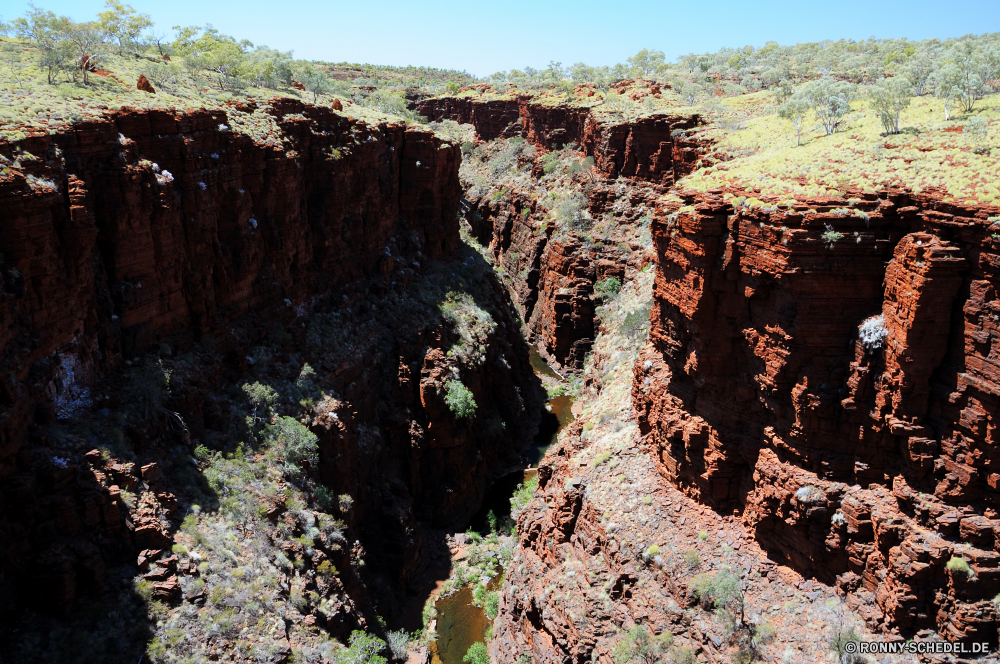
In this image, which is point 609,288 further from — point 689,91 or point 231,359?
point 231,359

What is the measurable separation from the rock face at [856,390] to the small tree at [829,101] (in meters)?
13.5

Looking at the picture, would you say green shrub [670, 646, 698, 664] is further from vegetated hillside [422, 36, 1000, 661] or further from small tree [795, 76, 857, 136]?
small tree [795, 76, 857, 136]

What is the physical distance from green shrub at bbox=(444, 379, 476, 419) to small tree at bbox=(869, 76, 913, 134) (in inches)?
923

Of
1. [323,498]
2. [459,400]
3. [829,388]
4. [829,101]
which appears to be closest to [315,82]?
[459,400]

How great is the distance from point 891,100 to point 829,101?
605 cm

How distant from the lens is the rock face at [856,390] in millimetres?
14414

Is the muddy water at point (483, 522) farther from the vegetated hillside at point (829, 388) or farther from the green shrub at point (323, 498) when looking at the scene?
the green shrub at point (323, 498)

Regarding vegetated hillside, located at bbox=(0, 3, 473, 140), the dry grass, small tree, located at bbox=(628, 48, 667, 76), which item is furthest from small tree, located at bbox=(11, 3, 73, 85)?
small tree, located at bbox=(628, 48, 667, 76)

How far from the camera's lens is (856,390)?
16.7m

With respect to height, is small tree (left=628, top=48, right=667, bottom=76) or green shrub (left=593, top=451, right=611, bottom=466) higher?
small tree (left=628, top=48, right=667, bottom=76)

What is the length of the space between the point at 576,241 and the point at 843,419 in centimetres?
4013

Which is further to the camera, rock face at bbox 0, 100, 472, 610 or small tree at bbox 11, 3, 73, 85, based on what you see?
small tree at bbox 11, 3, 73, 85

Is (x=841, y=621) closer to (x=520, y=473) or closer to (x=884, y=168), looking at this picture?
(x=884, y=168)

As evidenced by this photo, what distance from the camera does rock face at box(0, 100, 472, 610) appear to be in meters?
18.1
